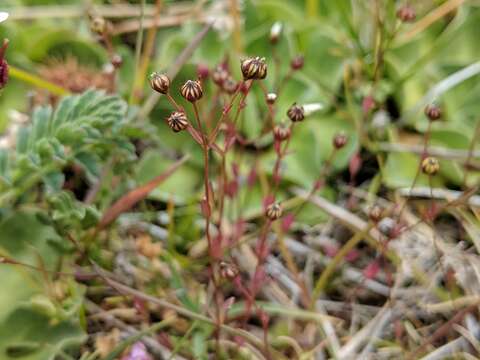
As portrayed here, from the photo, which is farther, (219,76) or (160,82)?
(219,76)

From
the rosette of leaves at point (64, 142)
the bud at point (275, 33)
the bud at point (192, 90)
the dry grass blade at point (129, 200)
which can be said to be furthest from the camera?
the bud at point (275, 33)

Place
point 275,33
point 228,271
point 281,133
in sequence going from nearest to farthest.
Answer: point 228,271, point 281,133, point 275,33

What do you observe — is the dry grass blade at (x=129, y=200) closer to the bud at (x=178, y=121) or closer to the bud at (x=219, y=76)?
the bud at (x=219, y=76)

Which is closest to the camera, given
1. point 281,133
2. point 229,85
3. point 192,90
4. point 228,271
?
point 192,90

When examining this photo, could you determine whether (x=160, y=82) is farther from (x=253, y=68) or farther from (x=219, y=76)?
(x=219, y=76)

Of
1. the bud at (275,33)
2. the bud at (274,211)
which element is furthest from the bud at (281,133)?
the bud at (275,33)

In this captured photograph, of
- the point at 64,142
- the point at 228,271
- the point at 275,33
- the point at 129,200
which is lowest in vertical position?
the point at 228,271

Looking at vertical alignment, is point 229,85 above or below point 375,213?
above

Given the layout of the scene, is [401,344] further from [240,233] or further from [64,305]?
[64,305]

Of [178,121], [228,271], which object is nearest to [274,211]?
[228,271]
